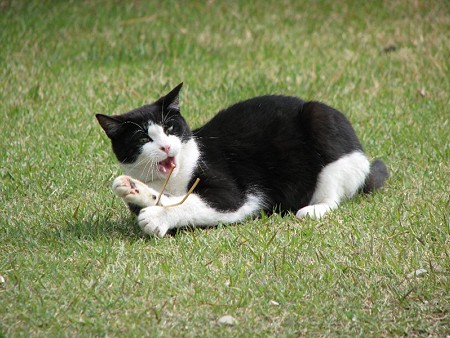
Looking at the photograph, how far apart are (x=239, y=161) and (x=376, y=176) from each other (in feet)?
3.09

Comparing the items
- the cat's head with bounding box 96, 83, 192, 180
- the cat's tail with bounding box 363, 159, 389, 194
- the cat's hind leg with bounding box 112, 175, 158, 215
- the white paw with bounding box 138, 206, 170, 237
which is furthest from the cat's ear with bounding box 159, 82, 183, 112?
the cat's tail with bounding box 363, 159, 389, 194

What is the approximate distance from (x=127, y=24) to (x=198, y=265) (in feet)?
18.8

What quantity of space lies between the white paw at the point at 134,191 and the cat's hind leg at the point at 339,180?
0.97 m

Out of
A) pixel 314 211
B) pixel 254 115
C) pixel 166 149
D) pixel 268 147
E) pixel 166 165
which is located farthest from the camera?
pixel 254 115

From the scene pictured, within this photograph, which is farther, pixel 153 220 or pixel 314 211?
pixel 314 211

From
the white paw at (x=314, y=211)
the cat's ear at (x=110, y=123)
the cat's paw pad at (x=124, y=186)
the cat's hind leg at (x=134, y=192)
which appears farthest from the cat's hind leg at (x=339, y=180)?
the cat's ear at (x=110, y=123)

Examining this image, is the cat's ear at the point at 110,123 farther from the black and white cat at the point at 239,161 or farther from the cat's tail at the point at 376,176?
the cat's tail at the point at 376,176

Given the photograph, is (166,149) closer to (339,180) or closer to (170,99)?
(170,99)

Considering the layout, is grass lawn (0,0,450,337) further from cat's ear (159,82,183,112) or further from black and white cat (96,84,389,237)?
cat's ear (159,82,183,112)

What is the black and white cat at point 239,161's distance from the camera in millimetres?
4387

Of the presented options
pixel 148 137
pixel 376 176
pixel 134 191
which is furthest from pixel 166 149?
pixel 376 176

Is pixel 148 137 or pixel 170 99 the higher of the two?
pixel 170 99

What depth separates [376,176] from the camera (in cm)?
508

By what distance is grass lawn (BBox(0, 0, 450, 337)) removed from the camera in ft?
11.6
